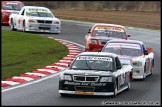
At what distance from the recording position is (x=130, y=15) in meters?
59.8

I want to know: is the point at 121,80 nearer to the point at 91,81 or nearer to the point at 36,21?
the point at 91,81

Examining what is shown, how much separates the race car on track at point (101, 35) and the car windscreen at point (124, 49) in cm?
525

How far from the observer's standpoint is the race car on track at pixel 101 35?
2762 centimetres

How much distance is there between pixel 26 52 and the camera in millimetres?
27531

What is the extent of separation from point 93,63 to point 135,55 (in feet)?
14.6

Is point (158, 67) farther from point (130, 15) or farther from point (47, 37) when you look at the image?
point (130, 15)

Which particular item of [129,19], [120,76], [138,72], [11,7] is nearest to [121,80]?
[120,76]

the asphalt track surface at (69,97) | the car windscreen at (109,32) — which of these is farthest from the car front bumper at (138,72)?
the car windscreen at (109,32)

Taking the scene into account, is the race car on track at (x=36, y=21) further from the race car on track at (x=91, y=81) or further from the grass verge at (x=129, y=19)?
the race car on track at (x=91, y=81)

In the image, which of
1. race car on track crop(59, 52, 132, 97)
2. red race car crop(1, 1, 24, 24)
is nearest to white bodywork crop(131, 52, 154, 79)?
race car on track crop(59, 52, 132, 97)

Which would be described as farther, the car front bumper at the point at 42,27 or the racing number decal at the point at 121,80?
the car front bumper at the point at 42,27

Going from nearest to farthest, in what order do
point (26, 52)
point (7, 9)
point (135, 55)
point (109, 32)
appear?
point (135, 55)
point (26, 52)
point (109, 32)
point (7, 9)

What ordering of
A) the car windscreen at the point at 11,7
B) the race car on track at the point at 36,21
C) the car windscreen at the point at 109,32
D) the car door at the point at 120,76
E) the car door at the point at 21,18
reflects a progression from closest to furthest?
the car door at the point at 120,76 → the car windscreen at the point at 109,32 → the race car on track at the point at 36,21 → the car door at the point at 21,18 → the car windscreen at the point at 11,7

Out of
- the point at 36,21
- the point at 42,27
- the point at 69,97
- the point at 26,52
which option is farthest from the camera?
the point at 42,27
